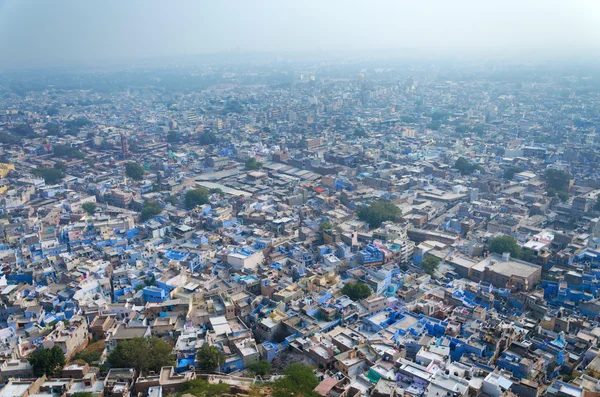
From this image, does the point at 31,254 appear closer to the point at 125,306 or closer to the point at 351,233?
the point at 125,306

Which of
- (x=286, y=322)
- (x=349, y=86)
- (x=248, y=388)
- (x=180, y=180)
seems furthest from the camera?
(x=349, y=86)

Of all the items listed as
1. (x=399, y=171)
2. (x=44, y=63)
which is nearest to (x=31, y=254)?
(x=399, y=171)

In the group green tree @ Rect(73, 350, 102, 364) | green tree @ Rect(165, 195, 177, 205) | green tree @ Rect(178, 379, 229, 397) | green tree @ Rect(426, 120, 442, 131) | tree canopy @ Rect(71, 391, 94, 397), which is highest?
green tree @ Rect(426, 120, 442, 131)

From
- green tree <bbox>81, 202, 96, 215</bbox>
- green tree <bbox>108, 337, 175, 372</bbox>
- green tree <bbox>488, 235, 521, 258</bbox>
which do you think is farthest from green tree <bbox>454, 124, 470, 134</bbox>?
green tree <bbox>108, 337, 175, 372</bbox>

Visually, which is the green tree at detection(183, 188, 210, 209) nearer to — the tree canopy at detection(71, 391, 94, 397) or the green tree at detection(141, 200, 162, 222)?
the green tree at detection(141, 200, 162, 222)

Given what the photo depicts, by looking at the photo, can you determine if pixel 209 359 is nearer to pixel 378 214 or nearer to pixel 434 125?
pixel 378 214

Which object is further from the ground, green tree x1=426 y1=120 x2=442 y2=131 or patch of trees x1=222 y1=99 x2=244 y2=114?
patch of trees x1=222 y1=99 x2=244 y2=114

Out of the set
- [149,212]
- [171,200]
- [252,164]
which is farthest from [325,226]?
[252,164]
